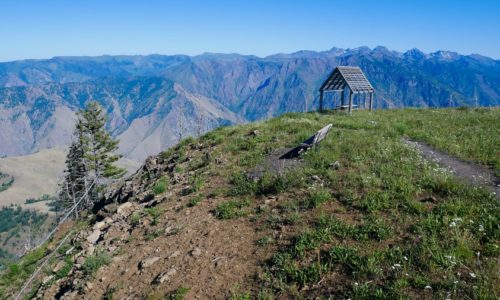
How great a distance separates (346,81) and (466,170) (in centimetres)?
2382

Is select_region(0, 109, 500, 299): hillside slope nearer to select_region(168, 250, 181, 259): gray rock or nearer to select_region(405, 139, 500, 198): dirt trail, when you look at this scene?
select_region(168, 250, 181, 259): gray rock

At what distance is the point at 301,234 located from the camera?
10.5 metres

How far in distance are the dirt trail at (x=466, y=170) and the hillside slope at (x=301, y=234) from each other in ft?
2.17

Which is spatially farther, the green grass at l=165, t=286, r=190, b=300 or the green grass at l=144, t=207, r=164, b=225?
the green grass at l=144, t=207, r=164, b=225

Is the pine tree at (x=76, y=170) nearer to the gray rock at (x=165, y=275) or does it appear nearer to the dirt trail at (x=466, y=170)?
the gray rock at (x=165, y=275)

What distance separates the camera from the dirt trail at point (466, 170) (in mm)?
12749

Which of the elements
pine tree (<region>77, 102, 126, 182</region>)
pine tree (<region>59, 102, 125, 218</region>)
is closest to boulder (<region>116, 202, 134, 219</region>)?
pine tree (<region>59, 102, 125, 218</region>)

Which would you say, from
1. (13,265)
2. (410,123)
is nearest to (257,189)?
(13,265)

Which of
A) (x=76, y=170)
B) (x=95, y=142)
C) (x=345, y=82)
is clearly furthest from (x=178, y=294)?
(x=76, y=170)

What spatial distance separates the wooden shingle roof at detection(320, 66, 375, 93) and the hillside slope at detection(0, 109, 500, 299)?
19.0 m

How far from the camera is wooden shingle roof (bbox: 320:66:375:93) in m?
37.4

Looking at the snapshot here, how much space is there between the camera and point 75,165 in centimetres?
5797

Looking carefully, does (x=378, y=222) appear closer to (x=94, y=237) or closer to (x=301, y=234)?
(x=301, y=234)

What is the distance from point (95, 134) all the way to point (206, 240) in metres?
50.5
